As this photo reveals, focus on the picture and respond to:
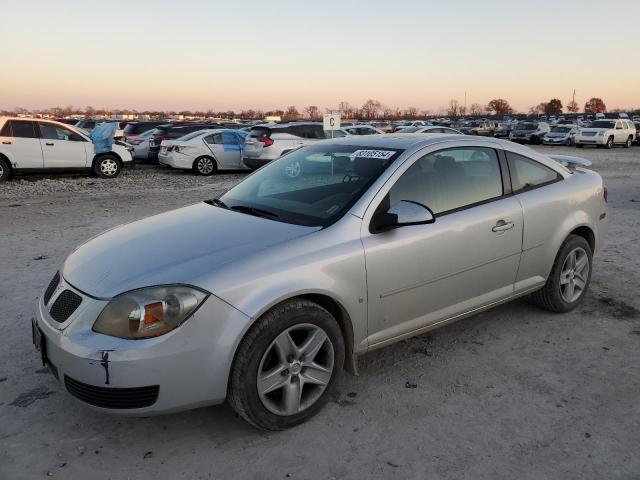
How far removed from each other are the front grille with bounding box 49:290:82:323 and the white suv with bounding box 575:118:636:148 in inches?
1247

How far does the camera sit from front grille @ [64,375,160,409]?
2.56 metres

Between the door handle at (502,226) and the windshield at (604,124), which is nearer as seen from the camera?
the door handle at (502,226)

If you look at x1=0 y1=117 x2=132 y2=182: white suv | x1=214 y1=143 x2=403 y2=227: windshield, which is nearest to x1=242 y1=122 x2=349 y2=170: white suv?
x1=0 y1=117 x2=132 y2=182: white suv

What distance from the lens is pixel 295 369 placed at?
2939mm

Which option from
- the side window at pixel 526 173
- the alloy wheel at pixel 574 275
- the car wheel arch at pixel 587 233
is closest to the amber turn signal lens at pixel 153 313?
the side window at pixel 526 173

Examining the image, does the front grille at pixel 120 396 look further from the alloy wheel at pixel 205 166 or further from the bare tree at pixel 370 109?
the bare tree at pixel 370 109

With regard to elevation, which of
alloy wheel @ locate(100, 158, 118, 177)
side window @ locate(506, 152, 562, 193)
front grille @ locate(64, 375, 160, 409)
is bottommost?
alloy wheel @ locate(100, 158, 118, 177)

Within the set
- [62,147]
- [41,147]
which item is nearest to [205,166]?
Answer: [62,147]

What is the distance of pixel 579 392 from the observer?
3338 millimetres

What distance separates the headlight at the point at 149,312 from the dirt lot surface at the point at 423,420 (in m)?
0.69

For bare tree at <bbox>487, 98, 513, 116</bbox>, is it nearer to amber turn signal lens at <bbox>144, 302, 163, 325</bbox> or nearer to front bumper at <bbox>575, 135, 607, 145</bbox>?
front bumper at <bbox>575, 135, 607, 145</bbox>

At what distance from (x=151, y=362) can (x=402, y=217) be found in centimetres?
158

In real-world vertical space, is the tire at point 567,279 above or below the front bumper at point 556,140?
above

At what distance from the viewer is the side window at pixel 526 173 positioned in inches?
163
